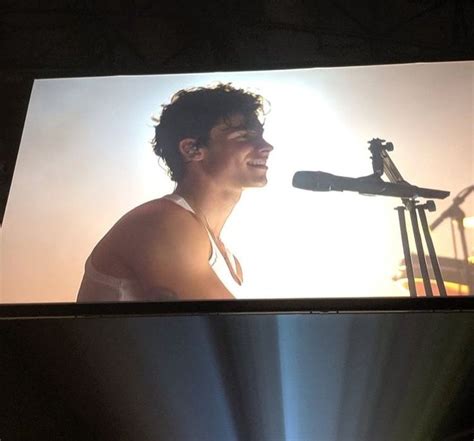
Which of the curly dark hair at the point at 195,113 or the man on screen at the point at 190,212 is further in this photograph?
the curly dark hair at the point at 195,113

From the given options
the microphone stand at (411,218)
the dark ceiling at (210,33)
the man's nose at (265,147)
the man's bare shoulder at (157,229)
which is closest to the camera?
the microphone stand at (411,218)

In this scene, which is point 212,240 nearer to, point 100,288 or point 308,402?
point 100,288

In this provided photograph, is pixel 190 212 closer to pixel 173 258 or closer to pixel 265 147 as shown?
pixel 173 258

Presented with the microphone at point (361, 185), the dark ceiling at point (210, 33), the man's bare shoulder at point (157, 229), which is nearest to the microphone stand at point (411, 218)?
the microphone at point (361, 185)

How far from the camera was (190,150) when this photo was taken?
1.66 m

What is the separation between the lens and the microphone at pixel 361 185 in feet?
4.99

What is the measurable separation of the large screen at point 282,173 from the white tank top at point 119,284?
0.07 feet

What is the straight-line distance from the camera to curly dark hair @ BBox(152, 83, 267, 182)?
1672mm

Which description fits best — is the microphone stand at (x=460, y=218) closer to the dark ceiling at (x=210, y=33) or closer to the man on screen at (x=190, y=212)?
the man on screen at (x=190, y=212)

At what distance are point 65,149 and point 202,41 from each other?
0.94 meters

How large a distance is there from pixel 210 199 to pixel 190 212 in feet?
0.21

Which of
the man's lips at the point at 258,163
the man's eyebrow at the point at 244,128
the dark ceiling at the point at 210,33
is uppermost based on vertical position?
the dark ceiling at the point at 210,33

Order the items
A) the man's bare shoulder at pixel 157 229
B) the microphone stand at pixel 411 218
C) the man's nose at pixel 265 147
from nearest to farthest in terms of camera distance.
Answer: the microphone stand at pixel 411 218 < the man's bare shoulder at pixel 157 229 < the man's nose at pixel 265 147

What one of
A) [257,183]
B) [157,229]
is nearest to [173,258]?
[157,229]
